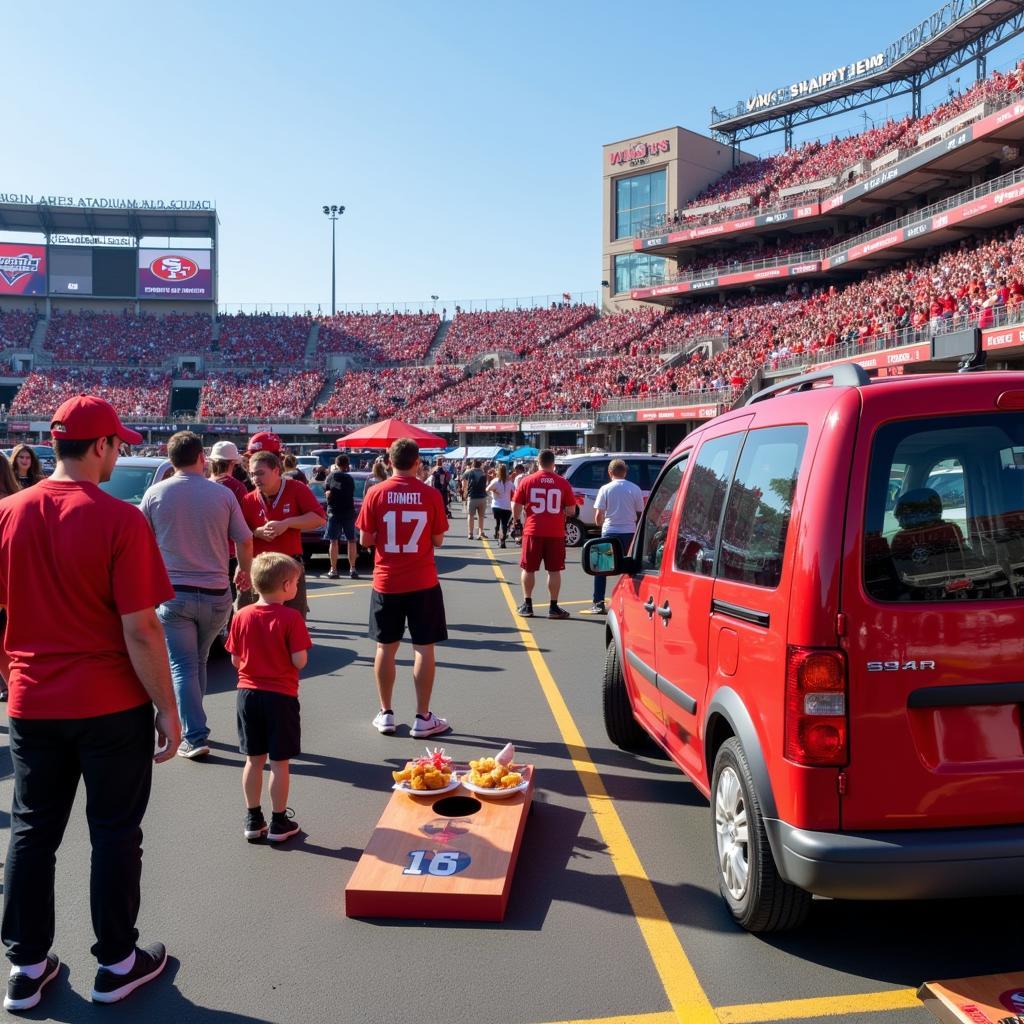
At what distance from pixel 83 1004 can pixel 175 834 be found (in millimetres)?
1493

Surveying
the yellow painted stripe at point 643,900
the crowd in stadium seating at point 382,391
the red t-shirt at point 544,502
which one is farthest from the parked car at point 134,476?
the crowd in stadium seating at point 382,391

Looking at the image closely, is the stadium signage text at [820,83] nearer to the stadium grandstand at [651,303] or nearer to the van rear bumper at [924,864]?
the stadium grandstand at [651,303]

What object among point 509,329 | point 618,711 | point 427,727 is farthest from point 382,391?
point 618,711

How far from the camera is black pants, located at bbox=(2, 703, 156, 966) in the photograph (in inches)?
120

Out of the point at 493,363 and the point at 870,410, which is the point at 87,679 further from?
the point at 493,363

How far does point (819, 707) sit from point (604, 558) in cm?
253

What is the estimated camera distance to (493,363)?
61906 millimetres

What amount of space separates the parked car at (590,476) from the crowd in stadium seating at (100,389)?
4893cm

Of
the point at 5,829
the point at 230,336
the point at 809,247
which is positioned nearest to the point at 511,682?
the point at 5,829

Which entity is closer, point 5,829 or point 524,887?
point 524,887

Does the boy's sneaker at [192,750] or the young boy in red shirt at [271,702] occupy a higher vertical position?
the young boy in red shirt at [271,702]

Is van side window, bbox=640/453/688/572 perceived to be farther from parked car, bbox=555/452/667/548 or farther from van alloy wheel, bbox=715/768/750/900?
parked car, bbox=555/452/667/548

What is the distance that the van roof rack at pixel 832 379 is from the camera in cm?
336

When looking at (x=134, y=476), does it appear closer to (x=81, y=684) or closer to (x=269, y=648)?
(x=269, y=648)
